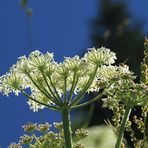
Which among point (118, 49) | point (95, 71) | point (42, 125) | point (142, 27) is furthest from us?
point (142, 27)

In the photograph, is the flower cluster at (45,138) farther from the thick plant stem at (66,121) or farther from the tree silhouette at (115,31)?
the tree silhouette at (115,31)

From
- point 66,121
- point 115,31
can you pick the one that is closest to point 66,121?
point 66,121

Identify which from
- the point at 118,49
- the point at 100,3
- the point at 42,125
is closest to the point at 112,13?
the point at 100,3

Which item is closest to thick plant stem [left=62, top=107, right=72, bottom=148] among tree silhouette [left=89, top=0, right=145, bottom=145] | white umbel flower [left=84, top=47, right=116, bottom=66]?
white umbel flower [left=84, top=47, right=116, bottom=66]

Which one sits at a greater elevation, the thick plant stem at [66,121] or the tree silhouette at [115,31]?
the tree silhouette at [115,31]

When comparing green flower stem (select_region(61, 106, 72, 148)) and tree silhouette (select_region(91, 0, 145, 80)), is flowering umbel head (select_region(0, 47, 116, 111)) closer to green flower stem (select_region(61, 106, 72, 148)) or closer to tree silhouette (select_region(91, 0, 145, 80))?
green flower stem (select_region(61, 106, 72, 148))

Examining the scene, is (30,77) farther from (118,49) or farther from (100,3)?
(100,3)

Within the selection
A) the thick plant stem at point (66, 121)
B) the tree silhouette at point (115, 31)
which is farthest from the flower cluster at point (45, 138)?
the tree silhouette at point (115, 31)

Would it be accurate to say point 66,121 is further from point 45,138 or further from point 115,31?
point 115,31
